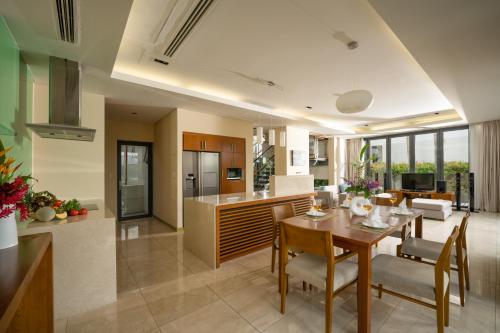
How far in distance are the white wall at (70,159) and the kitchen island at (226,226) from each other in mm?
1679

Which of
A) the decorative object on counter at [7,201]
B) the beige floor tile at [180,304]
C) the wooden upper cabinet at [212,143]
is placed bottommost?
the beige floor tile at [180,304]

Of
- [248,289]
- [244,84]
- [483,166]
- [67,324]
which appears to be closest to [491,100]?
[483,166]

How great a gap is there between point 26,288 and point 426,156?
9.49 meters

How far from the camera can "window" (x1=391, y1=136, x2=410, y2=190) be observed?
7.84 metres

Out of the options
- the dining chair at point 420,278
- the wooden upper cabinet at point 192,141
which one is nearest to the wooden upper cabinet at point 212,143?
the wooden upper cabinet at point 192,141

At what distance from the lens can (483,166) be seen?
20.1 feet

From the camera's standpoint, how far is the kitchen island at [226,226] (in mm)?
2834

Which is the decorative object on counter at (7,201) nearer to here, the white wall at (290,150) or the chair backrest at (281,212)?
the chair backrest at (281,212)

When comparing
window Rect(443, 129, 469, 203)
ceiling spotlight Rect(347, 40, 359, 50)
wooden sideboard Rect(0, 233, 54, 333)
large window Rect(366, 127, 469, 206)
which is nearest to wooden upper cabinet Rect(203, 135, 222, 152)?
ceiling spotlight Rect(347, 40, 359, 50)

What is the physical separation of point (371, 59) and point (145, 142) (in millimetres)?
5365

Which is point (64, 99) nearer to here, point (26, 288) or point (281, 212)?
point (26, 288)

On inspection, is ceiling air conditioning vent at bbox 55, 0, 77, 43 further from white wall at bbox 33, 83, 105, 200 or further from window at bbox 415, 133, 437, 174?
window at bbox 415, 133, 437, 174

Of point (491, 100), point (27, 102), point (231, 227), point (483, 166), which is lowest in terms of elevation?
point (231, 227)

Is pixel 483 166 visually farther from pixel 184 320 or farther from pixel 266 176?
pixel 184 320
